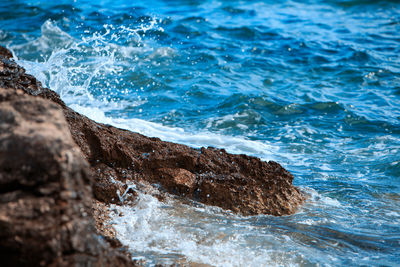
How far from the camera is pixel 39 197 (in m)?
1.50

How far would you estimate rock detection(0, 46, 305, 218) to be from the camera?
3184mm

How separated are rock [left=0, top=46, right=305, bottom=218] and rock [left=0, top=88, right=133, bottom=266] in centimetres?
154

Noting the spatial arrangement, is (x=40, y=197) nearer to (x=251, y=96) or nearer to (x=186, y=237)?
(x=186, y=237)

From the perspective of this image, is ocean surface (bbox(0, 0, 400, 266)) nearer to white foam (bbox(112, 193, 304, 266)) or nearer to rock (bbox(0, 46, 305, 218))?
white foam (bbox(112, 193, 304, 266))

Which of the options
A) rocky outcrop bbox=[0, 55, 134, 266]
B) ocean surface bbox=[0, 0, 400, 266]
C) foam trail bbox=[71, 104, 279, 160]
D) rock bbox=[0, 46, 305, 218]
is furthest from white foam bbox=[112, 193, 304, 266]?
foam trail bbox=[71, 104, 279, 160]

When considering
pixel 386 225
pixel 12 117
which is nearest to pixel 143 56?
pixel 386 225

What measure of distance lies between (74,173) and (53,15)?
10.9 metres

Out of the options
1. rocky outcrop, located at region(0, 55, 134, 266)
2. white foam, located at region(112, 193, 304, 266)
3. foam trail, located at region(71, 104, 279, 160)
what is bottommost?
foam trail, located at region(71, 104, 279, 160)

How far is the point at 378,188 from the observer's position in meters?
4.70

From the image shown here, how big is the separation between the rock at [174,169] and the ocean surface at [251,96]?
136 millimetres

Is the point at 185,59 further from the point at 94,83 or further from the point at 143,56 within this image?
the point at 94,83

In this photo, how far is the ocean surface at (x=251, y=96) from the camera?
10.2 ft

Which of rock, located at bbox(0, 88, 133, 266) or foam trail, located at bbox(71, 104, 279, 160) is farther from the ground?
rock, located at bbox(0, 88, 133, 266)

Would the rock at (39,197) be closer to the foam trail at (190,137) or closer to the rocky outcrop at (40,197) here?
the rocky outcrop at (40,197)
